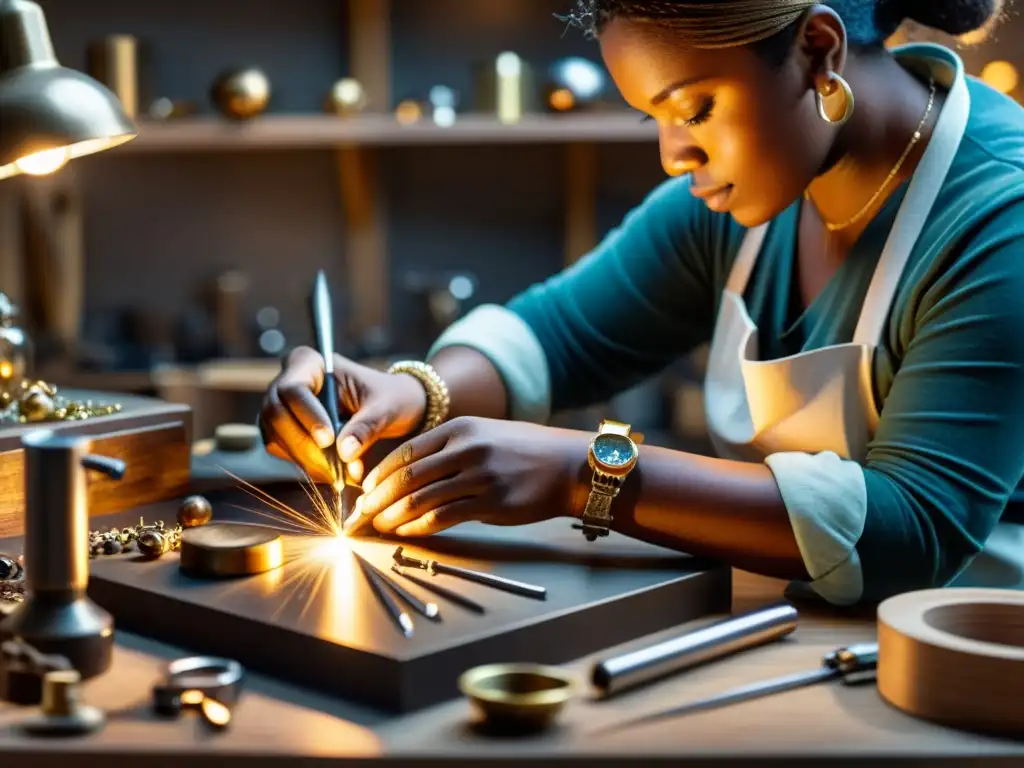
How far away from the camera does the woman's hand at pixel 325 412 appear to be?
1.49 m

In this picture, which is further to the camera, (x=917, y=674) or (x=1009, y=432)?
A: (x=1009, y=432)

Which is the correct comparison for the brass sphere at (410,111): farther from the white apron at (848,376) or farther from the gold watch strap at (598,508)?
the gold watch strap at (598,508)

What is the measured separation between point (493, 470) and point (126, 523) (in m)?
0.49

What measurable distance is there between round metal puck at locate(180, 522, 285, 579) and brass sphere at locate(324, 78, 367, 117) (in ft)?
7.22

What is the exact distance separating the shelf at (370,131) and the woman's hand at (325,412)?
1.58 m

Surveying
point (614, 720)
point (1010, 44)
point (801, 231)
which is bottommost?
point (614, 720)

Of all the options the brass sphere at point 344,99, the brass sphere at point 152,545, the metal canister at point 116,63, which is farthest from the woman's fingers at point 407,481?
the metal canister at point 116,63

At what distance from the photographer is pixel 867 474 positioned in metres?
1.29

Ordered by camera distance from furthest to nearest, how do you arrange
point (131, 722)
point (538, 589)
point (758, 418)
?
point (758, 418)
point (538, 589)
point (131, 722)

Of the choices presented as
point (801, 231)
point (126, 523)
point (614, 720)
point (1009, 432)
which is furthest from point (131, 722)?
point (801, 231)

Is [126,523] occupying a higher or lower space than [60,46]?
lower

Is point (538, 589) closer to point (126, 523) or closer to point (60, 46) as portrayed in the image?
point (126, 523)

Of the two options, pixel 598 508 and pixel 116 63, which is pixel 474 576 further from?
pixel 116 63

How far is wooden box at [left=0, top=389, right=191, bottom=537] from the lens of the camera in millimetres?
1438
